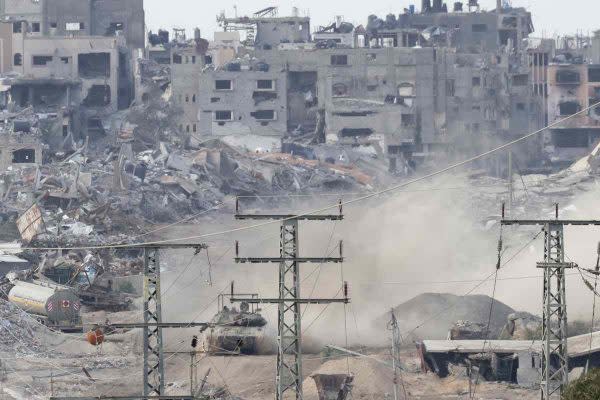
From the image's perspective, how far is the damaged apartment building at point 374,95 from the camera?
102m

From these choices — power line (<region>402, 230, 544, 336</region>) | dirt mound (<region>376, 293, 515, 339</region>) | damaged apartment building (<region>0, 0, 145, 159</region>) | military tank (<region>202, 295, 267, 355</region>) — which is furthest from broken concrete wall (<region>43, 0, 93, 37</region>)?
military tank (<region>202, 295, 267, 355</region>)

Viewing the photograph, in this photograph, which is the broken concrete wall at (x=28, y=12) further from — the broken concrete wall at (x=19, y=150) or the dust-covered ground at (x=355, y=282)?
the dust-covered ground at (x=355, y=282)

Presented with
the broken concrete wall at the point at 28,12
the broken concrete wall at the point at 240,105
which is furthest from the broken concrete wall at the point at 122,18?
the broken concrete wall at the point at 240,105

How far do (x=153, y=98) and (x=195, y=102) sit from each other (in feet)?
6.32

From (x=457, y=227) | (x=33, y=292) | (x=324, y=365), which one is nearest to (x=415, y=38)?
(x=457, y=227)

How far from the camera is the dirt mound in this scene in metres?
59.6

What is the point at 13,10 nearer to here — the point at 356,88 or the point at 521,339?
the point at 356,88

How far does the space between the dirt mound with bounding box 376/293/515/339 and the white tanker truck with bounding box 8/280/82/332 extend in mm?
8263

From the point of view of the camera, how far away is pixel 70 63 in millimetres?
99562

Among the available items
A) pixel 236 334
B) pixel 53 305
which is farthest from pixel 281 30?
pixel 236 334

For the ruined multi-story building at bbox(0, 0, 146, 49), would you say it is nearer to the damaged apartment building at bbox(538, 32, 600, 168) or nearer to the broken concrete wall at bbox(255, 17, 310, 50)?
the broken concrete wall at bbox(255, 17, 310, 50)

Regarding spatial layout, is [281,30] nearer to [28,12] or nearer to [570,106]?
[28,12]

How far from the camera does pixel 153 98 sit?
103 metres

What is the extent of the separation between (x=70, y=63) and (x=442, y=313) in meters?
42.5
